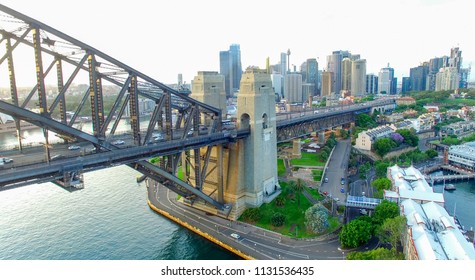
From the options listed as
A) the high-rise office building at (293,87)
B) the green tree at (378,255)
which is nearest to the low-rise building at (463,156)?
the green tree at (378,255)

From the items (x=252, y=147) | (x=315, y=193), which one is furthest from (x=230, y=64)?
(x=252, y=147)

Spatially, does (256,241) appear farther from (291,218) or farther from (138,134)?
(138,134)

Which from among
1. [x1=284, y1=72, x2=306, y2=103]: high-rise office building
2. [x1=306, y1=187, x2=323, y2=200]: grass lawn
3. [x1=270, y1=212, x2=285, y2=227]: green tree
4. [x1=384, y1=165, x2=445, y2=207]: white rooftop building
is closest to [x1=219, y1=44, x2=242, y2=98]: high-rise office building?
[x1=284, y1=72, x2=306, y2=103]: high-rise office building

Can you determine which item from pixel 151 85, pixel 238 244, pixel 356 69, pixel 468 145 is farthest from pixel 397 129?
pixel 356 69

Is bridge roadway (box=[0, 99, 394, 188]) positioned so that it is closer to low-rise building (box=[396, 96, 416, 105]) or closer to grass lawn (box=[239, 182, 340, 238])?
grass lawn (box=[239, 182, 340, 238])

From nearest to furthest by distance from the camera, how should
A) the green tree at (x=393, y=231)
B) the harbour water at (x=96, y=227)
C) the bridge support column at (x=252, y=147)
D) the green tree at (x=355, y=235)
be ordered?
the green tree at (x=393, y=231), the green tree at (x=355, y=235), the harbour water at (x=96, y=227), the bridge support column at (x=252, y=147)

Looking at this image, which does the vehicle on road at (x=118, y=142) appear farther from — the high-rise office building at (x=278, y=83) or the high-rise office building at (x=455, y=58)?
the high-rise office building at (x=455, y=58)

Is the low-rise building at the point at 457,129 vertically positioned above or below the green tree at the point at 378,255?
above
